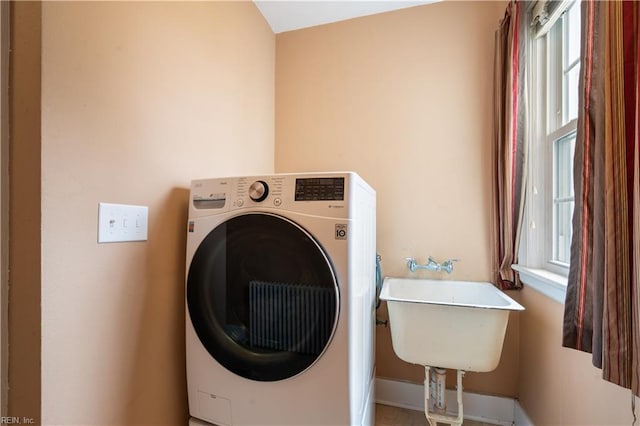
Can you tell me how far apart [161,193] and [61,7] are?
22.8 inches

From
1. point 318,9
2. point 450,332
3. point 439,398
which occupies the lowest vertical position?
point 439,398

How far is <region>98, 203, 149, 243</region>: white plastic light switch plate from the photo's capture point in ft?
2.81

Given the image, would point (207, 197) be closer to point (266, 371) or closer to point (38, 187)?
point (38, 187)

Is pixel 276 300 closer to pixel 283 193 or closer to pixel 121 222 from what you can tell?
pixel 283 193

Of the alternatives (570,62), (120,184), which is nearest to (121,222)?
(120,184)

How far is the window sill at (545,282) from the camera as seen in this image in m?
1.12

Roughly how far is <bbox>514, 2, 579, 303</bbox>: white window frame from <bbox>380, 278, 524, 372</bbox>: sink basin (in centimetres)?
33

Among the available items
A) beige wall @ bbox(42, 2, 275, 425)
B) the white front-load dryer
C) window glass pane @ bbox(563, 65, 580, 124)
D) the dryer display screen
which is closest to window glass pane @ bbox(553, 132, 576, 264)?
window glass pane @ bbox(563, 65, 580, 124)

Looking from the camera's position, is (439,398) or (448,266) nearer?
(439,398)

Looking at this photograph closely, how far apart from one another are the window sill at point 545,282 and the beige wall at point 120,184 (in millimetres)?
1494

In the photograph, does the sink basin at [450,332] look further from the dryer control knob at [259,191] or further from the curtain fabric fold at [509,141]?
the dryer control knob at [259,191]

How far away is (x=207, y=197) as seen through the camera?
1073mm

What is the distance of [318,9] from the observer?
188 cm

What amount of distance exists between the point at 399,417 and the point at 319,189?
1563mm
